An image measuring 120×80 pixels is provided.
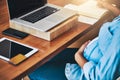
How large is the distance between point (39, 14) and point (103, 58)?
0.56 metres

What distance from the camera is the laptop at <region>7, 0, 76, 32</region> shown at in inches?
55.1

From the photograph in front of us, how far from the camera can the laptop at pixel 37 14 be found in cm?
140

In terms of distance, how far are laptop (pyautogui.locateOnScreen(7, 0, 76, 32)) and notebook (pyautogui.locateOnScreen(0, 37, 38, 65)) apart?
0.45ft

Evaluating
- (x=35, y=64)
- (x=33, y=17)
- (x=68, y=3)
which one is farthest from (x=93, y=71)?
(x=68, y=3)

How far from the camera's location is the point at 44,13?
1549 mm

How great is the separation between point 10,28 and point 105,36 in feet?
1.94

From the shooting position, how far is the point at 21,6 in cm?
148

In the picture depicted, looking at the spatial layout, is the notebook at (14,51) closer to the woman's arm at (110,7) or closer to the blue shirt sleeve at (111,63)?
the blue shirt sleeve at (111,63)

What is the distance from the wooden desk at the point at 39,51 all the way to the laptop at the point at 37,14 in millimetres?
82

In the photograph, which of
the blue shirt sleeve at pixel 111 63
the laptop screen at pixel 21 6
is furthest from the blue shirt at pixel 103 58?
the laptop screen at pixel 21 6

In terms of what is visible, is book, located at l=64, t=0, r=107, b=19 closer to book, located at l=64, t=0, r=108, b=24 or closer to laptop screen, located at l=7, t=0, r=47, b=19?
book, located at l=64, t=0, r=108, b=24

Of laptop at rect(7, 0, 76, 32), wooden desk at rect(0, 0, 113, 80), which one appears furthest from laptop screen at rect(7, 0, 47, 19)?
wooden desk at rect(0, 0, 113, 80)

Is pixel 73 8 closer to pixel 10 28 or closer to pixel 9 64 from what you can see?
pixel 10 28

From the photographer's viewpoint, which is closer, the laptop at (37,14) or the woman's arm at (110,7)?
the laptop at (37,14)
